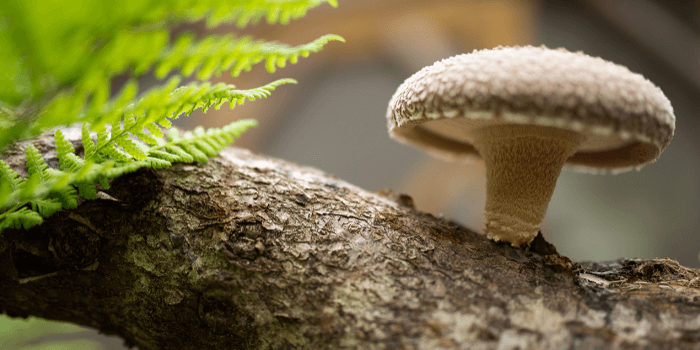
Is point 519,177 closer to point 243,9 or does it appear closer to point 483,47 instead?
point 243,9

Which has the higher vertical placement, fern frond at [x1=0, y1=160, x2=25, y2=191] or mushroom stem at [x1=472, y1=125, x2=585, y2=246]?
mushroom stem at [x1=472, y1=125, x2=585, y2=246]

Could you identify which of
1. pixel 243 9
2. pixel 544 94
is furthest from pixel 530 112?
pixel 243 9

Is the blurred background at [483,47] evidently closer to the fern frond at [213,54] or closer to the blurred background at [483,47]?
the blurred background at [483,47]

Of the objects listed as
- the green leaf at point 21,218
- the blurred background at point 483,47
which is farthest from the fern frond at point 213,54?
the blurred background at point 483,47

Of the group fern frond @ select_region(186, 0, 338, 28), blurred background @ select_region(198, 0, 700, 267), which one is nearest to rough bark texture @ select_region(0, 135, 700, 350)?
fern frond @ select_region(186, 0, 338, 28)

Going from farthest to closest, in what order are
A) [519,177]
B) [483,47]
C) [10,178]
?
[483,47] < [519,177] < [10,178]

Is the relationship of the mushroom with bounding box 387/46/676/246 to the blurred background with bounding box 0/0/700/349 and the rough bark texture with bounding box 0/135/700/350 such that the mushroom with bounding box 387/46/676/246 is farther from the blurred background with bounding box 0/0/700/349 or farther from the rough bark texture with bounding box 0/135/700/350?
the blurred background with bounding box 0/0/700/349
